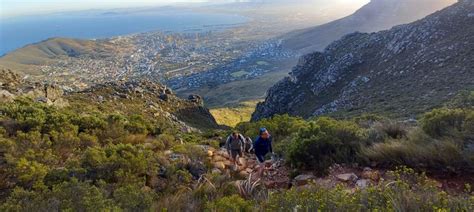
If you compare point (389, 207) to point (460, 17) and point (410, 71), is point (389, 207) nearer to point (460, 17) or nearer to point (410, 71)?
point (410, 71)

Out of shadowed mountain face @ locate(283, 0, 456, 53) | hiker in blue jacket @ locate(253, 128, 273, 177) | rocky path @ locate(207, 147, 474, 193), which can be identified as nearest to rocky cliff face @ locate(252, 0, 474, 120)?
hiker in blue jacket @ locate(253, 128, 273, 177)

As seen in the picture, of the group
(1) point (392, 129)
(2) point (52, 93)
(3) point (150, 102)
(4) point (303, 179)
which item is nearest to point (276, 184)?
(4) point (303, 179)

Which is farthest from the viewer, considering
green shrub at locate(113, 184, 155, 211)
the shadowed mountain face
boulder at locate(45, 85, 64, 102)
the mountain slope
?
the shadowed mountain face

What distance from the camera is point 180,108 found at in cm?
3666

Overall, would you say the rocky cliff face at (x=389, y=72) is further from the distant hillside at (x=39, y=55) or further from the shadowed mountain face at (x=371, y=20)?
the distant hillside at (x=39, y=55)

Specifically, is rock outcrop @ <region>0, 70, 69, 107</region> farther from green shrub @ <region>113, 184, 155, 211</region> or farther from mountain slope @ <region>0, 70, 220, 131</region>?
green shrub @ <region>113, 184, 155, 211</region>

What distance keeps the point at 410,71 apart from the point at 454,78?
6.20 meters

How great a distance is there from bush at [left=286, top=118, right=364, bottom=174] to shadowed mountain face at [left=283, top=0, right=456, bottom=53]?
118 metres

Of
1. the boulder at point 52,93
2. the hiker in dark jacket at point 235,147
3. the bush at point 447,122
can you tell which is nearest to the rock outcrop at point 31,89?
the boulder at point 52,93

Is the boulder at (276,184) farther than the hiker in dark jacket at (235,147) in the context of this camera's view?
No

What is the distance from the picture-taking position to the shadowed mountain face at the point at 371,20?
121938mm

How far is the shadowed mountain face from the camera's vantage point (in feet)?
400

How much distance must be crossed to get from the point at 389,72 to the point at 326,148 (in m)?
27.9

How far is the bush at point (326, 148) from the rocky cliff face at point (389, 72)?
13385 mm
